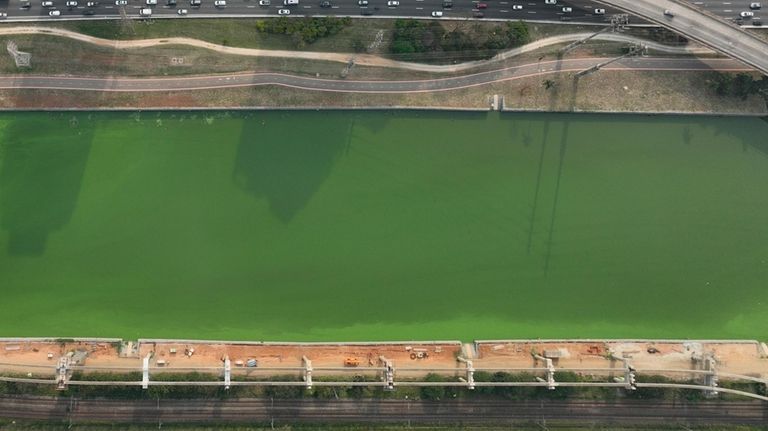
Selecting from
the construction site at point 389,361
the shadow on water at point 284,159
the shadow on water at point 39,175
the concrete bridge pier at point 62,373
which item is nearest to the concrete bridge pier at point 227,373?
the construction site at point 389,361

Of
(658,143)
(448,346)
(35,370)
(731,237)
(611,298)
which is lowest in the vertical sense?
(35,370)

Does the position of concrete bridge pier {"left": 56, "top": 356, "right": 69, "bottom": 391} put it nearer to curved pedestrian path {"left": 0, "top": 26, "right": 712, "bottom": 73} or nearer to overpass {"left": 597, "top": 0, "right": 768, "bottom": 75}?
curved pedestrian path {"left": 0, "top": 26, "right": 712, "bottom": 73}

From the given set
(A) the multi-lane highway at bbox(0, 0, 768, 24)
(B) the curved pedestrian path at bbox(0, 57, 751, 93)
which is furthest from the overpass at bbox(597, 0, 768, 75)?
(A) the multi-lane highway at bbox(0, 0, 768, 24)

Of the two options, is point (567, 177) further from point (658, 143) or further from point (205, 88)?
point (205, 88)

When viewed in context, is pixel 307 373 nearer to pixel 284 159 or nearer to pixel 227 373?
pixel 227 373

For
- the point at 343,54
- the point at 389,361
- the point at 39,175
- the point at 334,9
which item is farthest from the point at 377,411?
the point at 334,9

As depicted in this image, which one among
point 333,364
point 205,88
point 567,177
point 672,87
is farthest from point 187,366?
point 672,87
